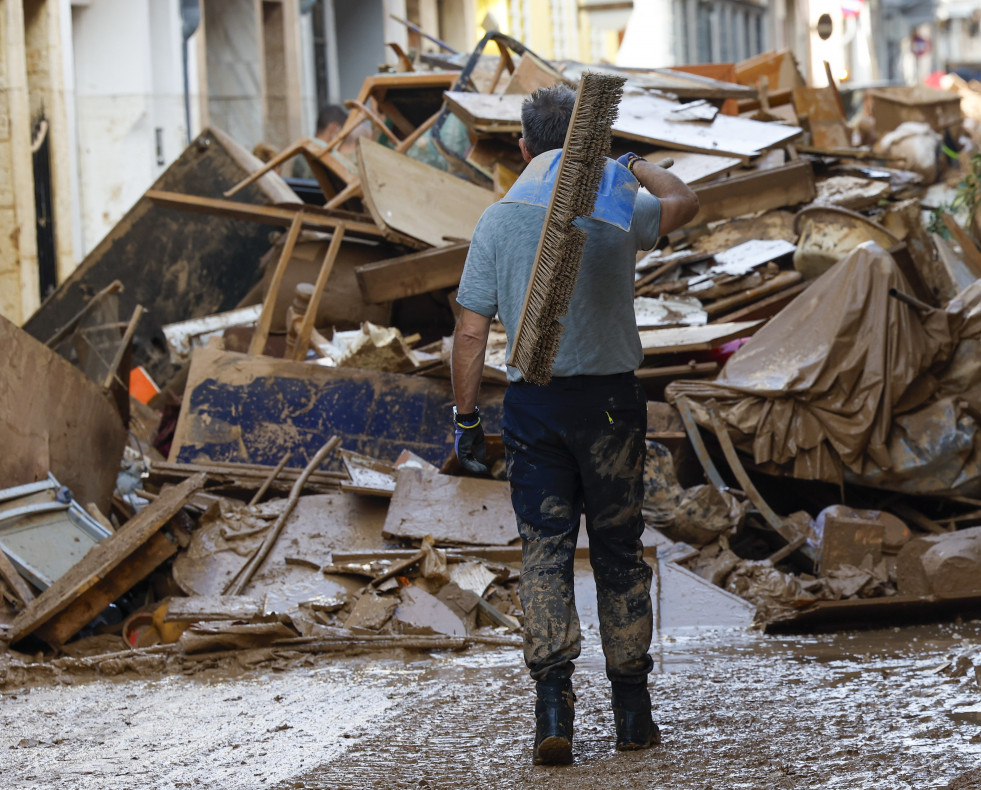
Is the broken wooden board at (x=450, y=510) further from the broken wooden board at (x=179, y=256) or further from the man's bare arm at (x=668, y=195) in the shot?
the broken wooden board at (x=179, y=256)

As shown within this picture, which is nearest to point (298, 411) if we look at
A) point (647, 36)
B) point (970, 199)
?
point (970, 199)

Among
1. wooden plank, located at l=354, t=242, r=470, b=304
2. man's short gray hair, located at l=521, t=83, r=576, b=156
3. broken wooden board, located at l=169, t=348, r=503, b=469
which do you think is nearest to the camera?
man's short gray hair, located at l=521, t=83, r=576, b=156

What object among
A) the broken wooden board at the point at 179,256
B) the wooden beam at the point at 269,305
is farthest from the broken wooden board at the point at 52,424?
the broken wooden board at the point at 179,256

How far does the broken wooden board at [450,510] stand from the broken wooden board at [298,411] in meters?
1.16

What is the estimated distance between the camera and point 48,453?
234 inches

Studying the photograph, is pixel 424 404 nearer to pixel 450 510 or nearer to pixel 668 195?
pixel 450 510

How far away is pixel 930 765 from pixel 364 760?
143 cm

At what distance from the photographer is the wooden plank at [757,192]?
28.4ft

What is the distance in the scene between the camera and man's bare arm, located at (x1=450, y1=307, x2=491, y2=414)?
10.4ft

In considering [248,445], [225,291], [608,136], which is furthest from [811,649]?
[225,291]

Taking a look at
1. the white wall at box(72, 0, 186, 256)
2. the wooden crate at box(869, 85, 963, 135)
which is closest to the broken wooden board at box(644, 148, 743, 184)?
the white wall at box(72, 0, 186, 256)

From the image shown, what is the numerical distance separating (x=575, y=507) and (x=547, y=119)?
105cm

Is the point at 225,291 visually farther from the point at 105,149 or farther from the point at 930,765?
the point at 930,765

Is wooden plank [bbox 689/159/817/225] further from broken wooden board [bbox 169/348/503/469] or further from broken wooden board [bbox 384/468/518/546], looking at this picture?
broken wooden board [bbox 384/468/518/546]
